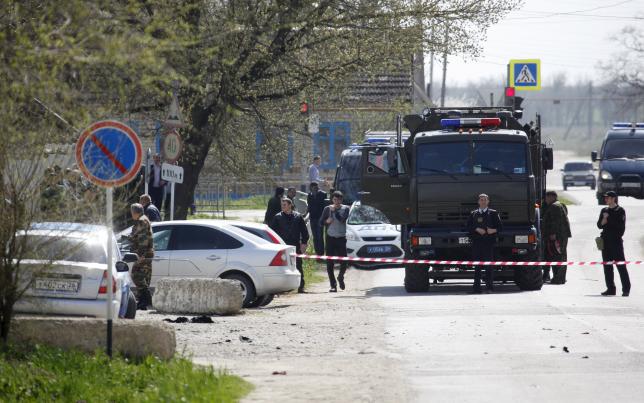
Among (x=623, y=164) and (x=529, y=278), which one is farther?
(x=623, y=164)

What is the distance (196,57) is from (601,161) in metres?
21.9

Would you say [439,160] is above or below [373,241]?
above

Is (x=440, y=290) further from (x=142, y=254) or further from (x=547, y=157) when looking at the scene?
(x=142, y=254)

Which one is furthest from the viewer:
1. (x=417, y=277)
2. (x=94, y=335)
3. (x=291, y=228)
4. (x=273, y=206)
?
(x=273, y=206)

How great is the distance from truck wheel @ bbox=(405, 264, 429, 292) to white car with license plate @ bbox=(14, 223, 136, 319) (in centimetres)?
739

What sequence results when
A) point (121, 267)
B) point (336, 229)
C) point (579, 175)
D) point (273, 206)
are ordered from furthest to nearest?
point (579, 175) → point (273, 206) → point (336, 229) → point (121, 267)

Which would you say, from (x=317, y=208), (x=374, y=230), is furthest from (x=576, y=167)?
(x=317, y=208)

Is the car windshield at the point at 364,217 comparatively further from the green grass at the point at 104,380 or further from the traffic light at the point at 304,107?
the green grass at the point at 104,380

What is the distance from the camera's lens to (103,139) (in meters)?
12.5

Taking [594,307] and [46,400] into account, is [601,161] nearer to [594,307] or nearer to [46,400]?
[594,307]

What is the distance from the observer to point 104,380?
37.3 ft

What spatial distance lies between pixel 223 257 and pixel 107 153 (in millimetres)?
7388

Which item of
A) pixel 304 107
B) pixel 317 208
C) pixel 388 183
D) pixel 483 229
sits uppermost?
pixel 304 107

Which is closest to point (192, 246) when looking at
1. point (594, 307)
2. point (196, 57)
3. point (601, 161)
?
point (196, 57)
